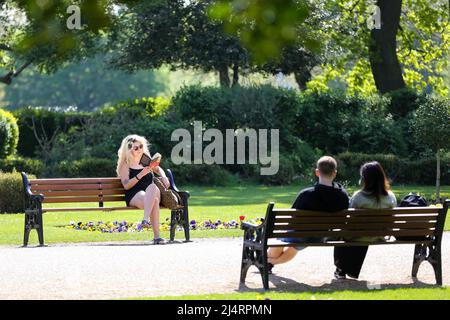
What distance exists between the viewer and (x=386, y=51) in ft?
103

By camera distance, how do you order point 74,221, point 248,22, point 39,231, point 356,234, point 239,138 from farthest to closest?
point 239,138 → point 74,221 → point 39,231 → point 356,234 → point 248,22

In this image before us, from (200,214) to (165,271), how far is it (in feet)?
24.6

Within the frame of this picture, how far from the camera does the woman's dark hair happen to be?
853 centimetres

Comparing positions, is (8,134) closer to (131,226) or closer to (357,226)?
(131,226)

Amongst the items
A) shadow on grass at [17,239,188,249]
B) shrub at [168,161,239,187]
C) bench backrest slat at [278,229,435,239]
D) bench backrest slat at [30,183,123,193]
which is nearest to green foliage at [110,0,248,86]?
shrub at [168,161,239,187]

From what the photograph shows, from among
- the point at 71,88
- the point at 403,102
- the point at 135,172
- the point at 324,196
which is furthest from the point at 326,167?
the point at 71,88

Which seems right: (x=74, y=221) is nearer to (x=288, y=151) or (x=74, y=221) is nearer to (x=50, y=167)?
(x=50, y=167)

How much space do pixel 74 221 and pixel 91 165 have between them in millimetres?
9099

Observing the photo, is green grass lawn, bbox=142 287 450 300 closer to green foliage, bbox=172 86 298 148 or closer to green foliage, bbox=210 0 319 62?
green foliage, bbox=210 0 319 62

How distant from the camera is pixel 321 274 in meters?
8.95

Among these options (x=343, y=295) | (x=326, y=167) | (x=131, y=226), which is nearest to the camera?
(x=343, y=295)

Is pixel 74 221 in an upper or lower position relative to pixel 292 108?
lower

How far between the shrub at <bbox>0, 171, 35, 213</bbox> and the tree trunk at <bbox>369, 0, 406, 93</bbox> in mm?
16246

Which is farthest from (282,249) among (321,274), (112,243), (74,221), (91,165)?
(91,165)
